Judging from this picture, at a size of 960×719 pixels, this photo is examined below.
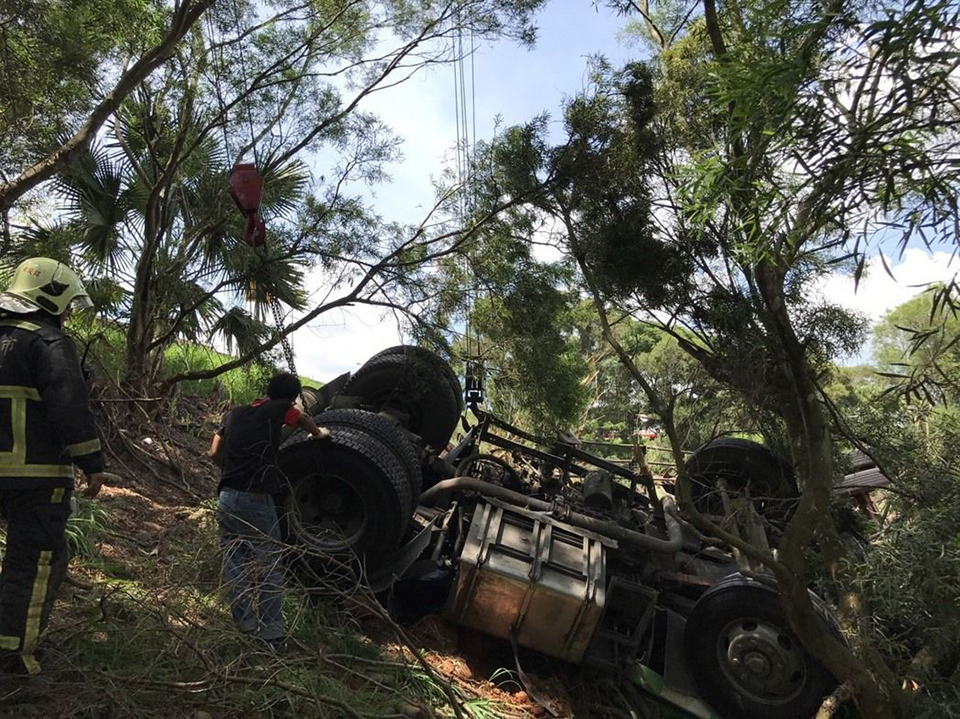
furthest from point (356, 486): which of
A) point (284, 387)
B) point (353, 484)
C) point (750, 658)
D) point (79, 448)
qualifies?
point (750, 658)

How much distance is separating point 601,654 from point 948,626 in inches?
73.7

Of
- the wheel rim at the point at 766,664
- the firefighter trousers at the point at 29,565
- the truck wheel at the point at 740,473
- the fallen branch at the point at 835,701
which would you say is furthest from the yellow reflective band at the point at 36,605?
the truck wheel at the point at 740,473

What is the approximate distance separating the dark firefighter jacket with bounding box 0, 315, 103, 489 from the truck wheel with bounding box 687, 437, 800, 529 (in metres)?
4.74

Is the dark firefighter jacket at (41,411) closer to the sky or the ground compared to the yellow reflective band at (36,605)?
closer to the sky

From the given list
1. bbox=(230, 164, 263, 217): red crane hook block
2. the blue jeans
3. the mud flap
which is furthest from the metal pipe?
bbox=(230, 164, 263, 217): red crane hook block

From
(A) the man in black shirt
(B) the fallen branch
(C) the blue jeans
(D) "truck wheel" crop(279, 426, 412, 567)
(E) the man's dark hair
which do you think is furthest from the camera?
(D) "truck wheel" crop(279, 426, 412, 567)

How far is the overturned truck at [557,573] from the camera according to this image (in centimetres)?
438

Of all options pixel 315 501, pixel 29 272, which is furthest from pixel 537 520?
pixel 29 272

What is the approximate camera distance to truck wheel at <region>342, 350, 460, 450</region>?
6461mm

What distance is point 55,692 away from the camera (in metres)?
2.93

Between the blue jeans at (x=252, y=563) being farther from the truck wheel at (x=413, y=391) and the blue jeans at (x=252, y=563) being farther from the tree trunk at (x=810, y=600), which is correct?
the tree trunk at (x=810, y=600)

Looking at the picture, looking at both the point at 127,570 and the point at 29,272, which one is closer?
the point at 29,272

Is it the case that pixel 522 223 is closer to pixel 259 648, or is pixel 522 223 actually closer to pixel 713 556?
pixel 713 556

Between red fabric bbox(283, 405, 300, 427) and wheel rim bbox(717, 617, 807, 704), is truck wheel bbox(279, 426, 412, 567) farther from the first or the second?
wheel rim bbox(717, 617, 807, 704)
